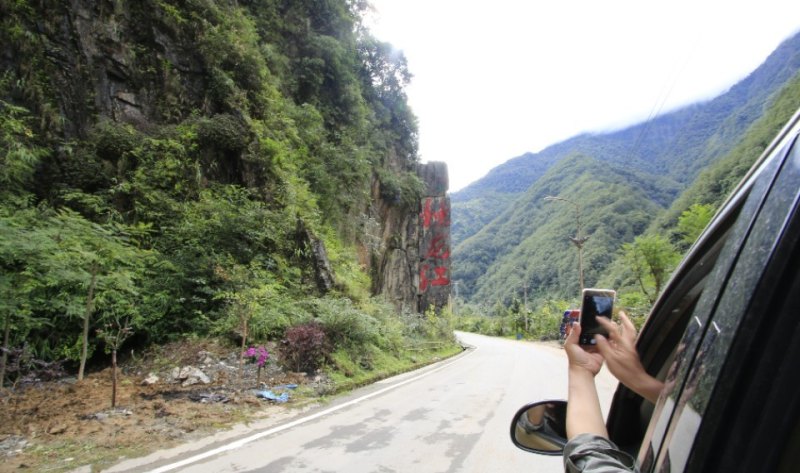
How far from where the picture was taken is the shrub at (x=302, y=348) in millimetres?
8258

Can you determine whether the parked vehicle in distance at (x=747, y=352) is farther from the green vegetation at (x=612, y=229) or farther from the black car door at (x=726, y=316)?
the green vegetation at (x=612, y=229)

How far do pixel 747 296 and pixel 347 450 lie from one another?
174 inches

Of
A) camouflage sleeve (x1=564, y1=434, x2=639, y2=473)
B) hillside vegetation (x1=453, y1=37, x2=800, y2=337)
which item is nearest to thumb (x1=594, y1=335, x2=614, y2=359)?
camouflage sleeve (x1=564, y1=434, x2=639, y2=473)

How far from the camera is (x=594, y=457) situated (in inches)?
38.9

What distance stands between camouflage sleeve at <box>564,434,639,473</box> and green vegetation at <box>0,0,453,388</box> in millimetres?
→ 6037

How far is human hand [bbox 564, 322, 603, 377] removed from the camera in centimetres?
126

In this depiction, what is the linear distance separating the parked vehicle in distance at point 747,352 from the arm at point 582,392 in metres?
0.18

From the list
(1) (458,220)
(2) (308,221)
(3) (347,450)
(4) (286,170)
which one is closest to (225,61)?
(4) (286,170)

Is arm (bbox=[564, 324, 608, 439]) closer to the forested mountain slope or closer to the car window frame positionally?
the car window frame

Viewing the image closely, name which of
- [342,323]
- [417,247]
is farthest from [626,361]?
[417,247]

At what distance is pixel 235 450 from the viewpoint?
14.1 ft

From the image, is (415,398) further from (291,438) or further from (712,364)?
(712,364)

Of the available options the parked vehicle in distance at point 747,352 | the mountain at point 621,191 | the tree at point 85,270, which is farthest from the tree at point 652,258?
the parked vehicle in distance at point 747,352

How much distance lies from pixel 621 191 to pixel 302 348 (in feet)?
94.3
